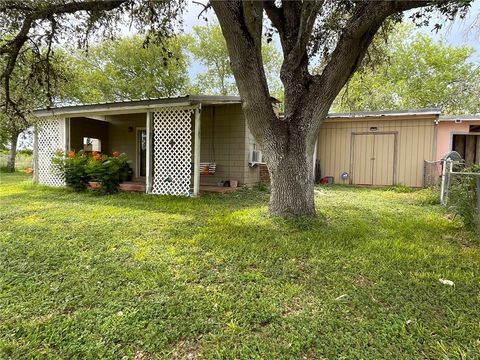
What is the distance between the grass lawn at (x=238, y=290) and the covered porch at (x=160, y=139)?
3.03 meters

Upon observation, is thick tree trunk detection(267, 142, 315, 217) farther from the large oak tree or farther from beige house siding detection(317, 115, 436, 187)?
beige house siding detection(317, 115, 436, 187)

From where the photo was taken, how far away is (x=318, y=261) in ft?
10.2

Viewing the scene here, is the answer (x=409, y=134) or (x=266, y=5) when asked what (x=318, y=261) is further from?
(x=409, y=134)

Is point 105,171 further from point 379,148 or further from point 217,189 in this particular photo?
point 379,148

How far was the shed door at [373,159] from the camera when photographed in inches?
412

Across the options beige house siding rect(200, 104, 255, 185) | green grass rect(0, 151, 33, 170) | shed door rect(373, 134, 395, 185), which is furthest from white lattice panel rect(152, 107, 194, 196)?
green grass rect(0, 151, 33, 170)

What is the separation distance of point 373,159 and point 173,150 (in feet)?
23.6

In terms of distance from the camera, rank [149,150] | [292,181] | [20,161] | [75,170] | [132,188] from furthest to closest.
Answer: [20,161] < [132,188] < [75,170] < [149,150] < [292,181]

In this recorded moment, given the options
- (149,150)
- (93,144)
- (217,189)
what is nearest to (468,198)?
(217,189)

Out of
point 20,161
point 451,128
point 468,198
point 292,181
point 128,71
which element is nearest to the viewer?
point 468,198

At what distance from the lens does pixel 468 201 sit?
4121 millimetres

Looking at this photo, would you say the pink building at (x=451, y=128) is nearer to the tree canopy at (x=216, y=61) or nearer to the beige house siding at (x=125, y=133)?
the beige house siding at (x=125, y=133)

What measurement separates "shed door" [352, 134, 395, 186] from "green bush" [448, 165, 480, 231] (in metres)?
6.36

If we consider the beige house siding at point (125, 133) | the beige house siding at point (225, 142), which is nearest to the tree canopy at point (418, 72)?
the beige house siding at point (225, 142)
